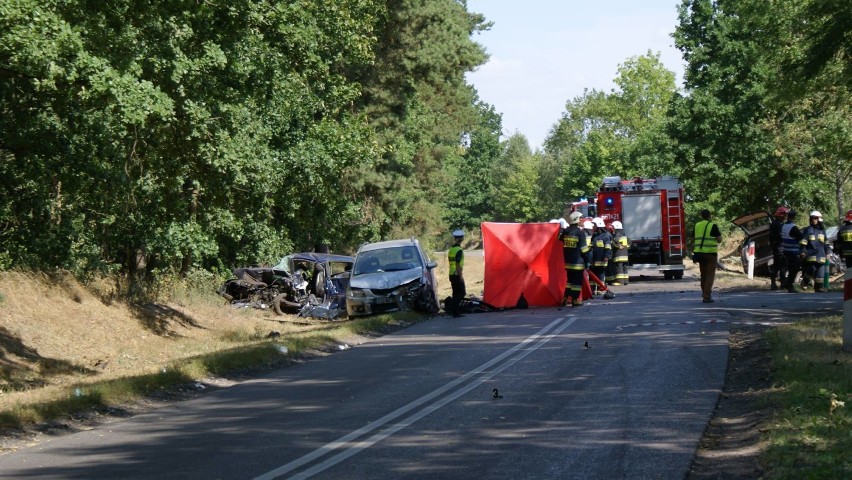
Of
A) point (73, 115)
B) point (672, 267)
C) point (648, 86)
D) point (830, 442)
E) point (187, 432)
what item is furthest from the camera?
point (648, 86)

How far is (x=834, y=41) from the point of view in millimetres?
19281

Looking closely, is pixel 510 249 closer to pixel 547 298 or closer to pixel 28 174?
pixel 547 298

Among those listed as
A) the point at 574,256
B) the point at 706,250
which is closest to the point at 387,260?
the point at 574,256

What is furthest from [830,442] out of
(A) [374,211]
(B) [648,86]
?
(B) [648,86]

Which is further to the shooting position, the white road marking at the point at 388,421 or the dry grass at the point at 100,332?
the dry grass at the point at 100,332

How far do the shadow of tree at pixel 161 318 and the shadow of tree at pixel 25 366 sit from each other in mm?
4264

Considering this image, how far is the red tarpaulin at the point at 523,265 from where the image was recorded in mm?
24156

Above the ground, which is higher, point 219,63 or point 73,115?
point 219,63

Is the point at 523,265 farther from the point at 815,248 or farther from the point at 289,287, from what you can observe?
the point at 289,287

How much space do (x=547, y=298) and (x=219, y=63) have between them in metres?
9.52

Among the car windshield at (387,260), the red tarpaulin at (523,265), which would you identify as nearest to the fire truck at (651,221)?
the red tarpaulin at (523,265)

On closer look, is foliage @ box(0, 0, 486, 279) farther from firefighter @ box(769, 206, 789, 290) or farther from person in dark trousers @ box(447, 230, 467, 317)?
firefighter @ box(769, 206, 789, 290)

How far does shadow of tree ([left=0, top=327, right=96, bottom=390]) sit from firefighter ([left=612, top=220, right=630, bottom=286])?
16864 mm

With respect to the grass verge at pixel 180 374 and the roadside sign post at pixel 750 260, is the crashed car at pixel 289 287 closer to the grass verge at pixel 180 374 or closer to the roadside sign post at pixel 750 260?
the grass verge at pixel 180 374
